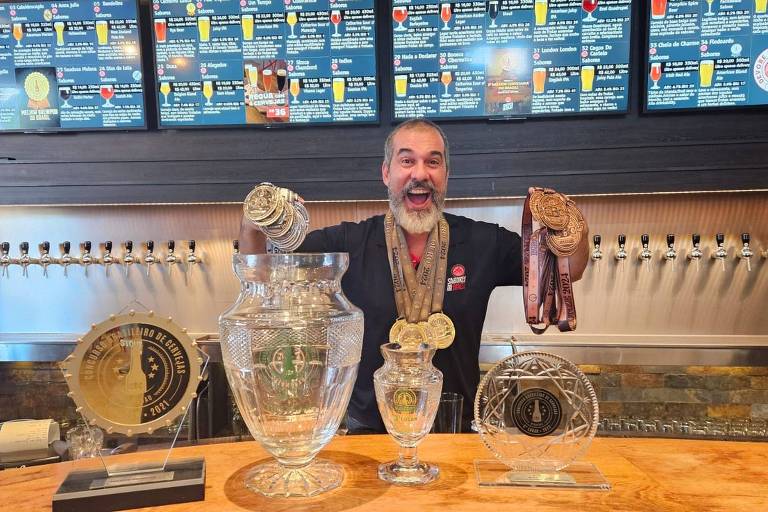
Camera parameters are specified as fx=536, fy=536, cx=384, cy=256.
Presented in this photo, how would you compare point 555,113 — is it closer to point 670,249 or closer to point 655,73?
point 655,73

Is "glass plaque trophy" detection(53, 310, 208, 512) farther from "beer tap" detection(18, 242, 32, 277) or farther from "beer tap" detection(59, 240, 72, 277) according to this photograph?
"beer tap" detection(18, 242, 32, 277)

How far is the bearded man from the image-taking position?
200cm

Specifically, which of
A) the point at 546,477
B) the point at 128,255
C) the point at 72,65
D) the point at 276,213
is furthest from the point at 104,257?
the point at 546,477

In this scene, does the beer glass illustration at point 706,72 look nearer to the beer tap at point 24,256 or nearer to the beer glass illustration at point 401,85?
the beer glass illustration at point 401,85

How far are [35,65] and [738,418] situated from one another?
440 centimetres

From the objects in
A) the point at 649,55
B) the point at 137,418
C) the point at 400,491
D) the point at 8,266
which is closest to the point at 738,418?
the point at 649,55

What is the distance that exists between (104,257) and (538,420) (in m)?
2.98

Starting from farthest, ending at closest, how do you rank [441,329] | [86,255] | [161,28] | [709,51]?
1. [86,255]
2. [161,28]
3. [709,51]
4. [441,329]

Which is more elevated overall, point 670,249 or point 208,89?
point 208,89

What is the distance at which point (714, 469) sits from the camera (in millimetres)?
887

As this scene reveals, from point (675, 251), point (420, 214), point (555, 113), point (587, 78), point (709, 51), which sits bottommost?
point (675, 251)

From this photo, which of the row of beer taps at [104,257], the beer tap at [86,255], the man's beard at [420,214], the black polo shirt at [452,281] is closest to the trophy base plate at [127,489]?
the black polo shirt at [452,281]

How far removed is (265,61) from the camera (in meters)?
2.98

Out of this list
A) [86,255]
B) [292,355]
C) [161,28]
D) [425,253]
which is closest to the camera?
[292,355]
